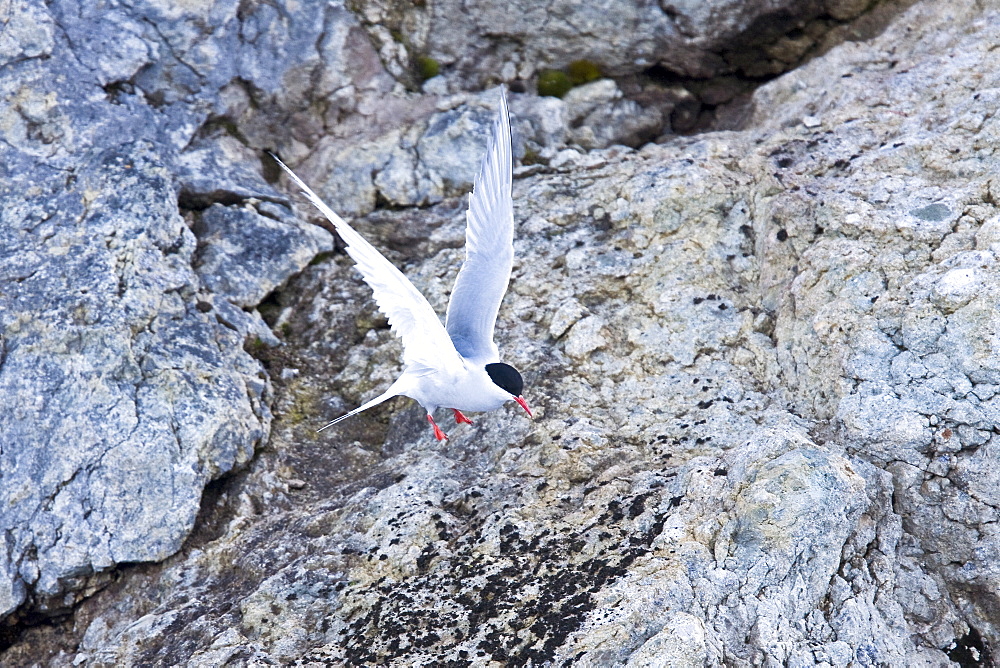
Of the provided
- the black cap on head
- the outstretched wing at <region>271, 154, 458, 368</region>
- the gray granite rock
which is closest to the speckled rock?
the gray granite rock

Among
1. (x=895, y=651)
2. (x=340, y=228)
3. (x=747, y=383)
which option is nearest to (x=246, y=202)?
(x=340, y=228)

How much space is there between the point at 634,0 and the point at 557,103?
40.7 inches

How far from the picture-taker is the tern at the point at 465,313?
456cm

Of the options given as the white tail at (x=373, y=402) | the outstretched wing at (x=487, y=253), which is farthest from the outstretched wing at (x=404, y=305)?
the outstretched wing at (x=487, y=253)

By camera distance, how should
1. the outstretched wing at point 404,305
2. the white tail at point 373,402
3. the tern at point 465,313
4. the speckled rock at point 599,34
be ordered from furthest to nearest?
the speckled rock at point 599,34 → the white tail at point 373,402 → the tern at point 465,313 → the outstretched wing at point 404,305

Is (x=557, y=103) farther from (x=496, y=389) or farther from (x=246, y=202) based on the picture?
(x=496, y=389)

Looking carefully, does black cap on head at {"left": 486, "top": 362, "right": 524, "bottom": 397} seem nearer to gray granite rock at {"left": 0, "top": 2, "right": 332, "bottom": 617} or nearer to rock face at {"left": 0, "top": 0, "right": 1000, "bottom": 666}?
rock face at {"left": 0, "top": 0, "right": 1000, "bottom": 666}

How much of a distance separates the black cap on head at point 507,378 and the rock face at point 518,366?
13.3 inches

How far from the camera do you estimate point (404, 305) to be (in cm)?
464

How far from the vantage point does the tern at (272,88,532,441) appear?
456 cm

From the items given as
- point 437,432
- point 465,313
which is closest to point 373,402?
point 437,432

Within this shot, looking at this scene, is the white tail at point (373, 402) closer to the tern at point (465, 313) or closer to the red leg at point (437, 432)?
the tern at point (465, 313)

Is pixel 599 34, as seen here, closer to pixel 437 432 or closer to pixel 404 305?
pixel 404 305

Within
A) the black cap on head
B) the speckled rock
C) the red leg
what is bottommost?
the red leg
